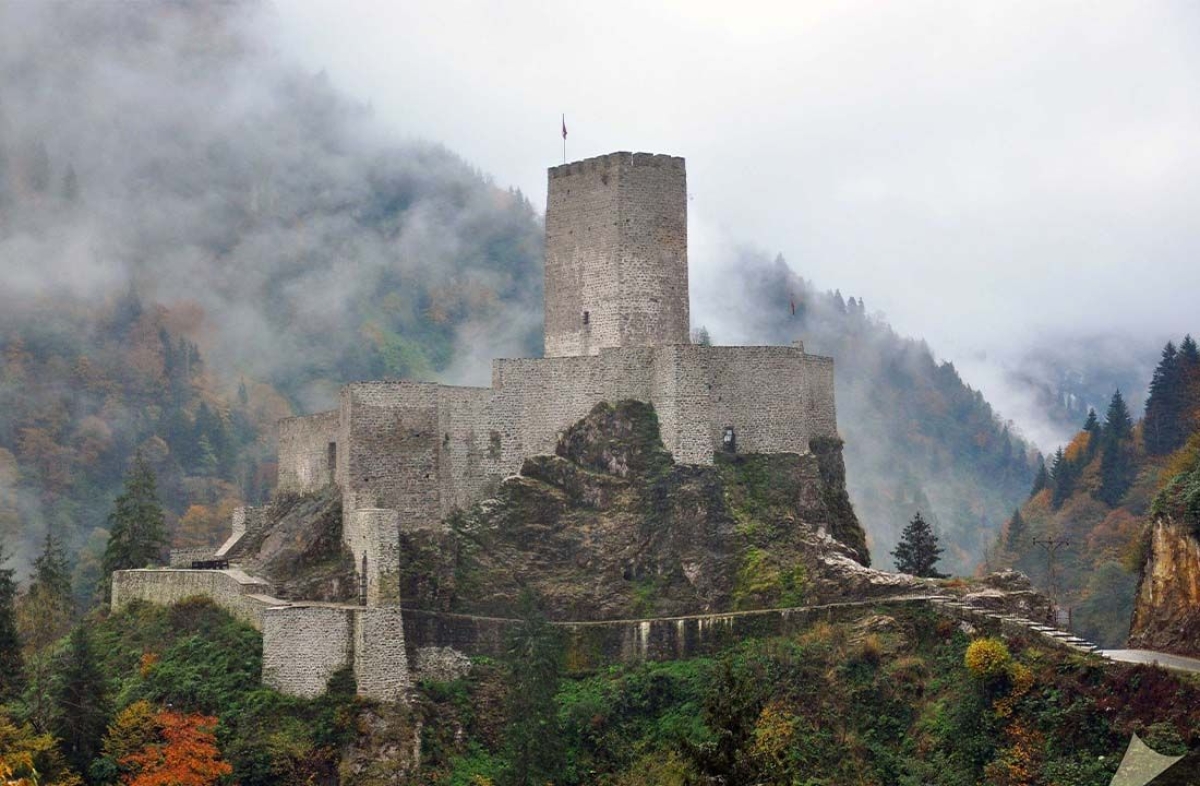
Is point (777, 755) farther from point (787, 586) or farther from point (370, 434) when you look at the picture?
point (370, 434)

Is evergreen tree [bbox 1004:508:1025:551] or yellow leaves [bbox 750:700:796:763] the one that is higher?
evergreen tree [bbox 1004:508:1025:551]

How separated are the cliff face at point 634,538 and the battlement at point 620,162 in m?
9.02

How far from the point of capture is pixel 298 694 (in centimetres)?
5688

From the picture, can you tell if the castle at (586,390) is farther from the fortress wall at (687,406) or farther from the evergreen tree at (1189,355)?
the evergreen tree at (1189,355)

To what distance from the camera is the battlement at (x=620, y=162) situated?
2594 inches

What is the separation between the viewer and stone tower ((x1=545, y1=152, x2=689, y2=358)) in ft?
215

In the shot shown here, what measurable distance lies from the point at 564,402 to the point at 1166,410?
47.8m

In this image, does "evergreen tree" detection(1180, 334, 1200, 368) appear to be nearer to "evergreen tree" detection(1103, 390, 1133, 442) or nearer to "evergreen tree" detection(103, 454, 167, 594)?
"evergreen tree" detection(1103, 390, 1133, 442)

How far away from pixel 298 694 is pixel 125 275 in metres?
91.6

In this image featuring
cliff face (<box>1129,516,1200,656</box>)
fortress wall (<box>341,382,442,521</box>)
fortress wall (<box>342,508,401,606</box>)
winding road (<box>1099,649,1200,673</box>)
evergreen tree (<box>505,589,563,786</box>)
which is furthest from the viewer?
fortress wall (<box>341,382,442,521</box>)

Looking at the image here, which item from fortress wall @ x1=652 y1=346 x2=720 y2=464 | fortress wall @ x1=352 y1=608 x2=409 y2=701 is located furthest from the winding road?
fortress wall @ x1=352 y1=608 x2=409 y2=701

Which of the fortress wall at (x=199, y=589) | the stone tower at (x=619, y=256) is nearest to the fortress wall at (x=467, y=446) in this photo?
the stone tower at (x=619, y=256)

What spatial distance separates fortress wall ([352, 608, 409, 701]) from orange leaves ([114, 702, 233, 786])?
4.81 m

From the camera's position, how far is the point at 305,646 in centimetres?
5712
